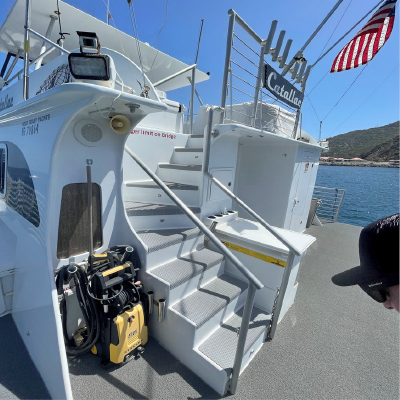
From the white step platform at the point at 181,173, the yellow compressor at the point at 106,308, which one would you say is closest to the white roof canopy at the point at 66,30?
the white step platform at the point at 181,173

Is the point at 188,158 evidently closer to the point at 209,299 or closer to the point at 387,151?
the point at 209,299

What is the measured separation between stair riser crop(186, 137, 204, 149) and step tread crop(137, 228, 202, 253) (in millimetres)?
1839

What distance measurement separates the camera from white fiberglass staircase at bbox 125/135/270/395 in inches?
78.8

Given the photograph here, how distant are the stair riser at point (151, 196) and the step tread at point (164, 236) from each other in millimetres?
504

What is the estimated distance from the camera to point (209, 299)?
2.37 metres

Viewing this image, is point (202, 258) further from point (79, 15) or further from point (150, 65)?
point (150, 65)

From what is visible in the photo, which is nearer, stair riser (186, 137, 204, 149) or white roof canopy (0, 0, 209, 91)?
white roof canopy (0, 0, 209, 91)

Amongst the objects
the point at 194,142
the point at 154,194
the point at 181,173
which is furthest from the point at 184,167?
the point at 194,142

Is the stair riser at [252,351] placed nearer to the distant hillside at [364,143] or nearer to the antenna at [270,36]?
the antenna at [270,36]

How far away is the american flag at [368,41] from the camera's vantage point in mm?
3506

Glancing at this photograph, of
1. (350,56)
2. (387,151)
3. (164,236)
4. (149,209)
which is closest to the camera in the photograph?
(164,236)

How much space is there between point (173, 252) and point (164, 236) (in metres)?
0.23

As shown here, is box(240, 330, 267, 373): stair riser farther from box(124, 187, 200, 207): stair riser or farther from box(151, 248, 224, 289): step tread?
box(124, 187, 200, 207): stair riser

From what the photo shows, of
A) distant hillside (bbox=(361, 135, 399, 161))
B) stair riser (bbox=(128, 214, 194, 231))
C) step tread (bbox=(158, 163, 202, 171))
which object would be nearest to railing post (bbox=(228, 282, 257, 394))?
stair riser (bbox=(128, 214, 194, 231))
